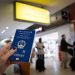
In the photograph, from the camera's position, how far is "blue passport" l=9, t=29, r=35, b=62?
2.66 ft

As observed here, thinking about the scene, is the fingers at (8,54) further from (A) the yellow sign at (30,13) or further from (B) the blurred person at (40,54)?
(B) the blurred person at (40,54)

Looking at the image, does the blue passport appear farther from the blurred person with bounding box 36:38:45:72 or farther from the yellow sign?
the blurred person with bounding box 36:38:45:72

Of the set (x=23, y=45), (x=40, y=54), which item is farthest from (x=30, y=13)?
(x=23, y=45)

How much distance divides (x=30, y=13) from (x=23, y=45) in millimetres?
5123

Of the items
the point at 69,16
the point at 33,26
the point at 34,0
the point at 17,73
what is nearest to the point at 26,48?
the point at 17,73

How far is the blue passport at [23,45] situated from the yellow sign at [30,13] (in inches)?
190

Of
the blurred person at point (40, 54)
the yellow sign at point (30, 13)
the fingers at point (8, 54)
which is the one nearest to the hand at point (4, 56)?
the fingers at point (8, 54)

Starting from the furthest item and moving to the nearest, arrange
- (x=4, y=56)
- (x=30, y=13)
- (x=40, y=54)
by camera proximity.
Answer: (x=40, y=54)
(x=30, y=13)
(x=4, y=56)

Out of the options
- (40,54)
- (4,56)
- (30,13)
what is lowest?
(40,54)

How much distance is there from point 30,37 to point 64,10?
7.57 m

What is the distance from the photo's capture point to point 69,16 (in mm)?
8391

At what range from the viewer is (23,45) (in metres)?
0.84

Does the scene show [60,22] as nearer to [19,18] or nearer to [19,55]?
[19,18]

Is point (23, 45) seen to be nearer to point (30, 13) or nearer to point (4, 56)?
point (4, 56)
